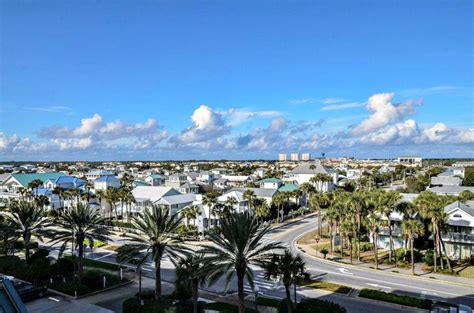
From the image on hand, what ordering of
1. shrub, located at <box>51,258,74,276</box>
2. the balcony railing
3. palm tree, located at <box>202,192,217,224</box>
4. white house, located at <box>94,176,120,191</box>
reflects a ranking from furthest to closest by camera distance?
white house, located at <box>94,176,120,191</box>
palm tree, located at <box>202,192,217,224</box>
the balcony railing
shrub, located at <box>51,258,74,276</box>

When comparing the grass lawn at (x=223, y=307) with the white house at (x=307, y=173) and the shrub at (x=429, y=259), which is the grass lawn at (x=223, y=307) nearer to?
the shrub at (x=429, y=259)

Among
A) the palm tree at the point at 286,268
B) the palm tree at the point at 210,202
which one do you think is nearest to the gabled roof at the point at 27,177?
the palm tree at the point at 210,202

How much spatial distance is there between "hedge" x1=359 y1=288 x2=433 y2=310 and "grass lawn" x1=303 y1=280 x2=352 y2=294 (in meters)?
1.91

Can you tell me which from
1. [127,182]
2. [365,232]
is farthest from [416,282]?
[127,182]

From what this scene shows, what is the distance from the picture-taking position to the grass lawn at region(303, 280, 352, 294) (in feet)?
108

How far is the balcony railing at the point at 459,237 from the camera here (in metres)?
43.2

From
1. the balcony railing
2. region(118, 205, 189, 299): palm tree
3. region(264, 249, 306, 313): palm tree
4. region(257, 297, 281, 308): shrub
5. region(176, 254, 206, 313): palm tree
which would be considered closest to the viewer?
region(264, 249, 306, 313): palm tree

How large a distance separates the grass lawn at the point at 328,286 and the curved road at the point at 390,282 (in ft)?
4.54

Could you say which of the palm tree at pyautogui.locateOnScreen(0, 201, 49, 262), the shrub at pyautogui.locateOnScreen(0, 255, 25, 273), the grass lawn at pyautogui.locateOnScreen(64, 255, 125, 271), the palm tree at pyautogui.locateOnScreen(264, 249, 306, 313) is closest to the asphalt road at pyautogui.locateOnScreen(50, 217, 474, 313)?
the grass lawn at pyautogui.locateOnScreen(64, 255, 125, 271)

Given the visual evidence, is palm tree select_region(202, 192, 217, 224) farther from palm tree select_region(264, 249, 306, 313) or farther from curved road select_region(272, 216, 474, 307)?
palm tree select_region(264, 249, 306, 313)

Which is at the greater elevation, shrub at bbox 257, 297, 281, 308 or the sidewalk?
shrub at bbox 257, 297, 281, 308

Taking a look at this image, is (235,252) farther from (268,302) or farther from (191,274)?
(268,302)

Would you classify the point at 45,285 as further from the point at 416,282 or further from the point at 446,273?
the point at 446,273

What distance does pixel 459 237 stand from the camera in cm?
4366
